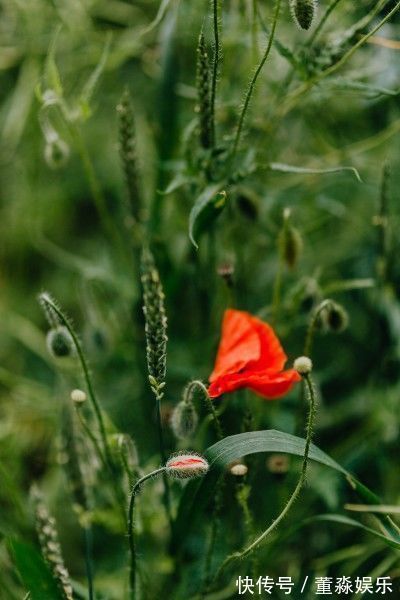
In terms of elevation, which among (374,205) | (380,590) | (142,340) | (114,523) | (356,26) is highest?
(356,26)

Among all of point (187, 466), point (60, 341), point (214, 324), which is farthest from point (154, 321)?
point (214, 324)

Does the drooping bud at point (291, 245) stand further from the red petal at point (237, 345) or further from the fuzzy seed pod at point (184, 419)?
the fuzzy seed pod at point (184, 419)

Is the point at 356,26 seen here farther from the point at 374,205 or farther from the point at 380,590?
the point at 380,590

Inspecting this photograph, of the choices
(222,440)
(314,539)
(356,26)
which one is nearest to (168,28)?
(356,26)

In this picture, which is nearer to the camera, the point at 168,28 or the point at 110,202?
the point at 168,28

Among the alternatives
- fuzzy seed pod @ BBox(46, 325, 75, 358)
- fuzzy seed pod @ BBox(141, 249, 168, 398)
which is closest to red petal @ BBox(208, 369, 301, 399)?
fuzzy seed pod @ BBox(141, 249, 168, 398)

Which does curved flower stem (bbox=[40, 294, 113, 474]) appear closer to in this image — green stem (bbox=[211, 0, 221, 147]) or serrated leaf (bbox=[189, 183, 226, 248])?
serrated leaf (bbox=[189, 183, 226, 248])

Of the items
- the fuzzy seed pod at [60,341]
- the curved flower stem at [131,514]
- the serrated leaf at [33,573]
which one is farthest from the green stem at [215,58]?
the serrated leaf at [33,573]
